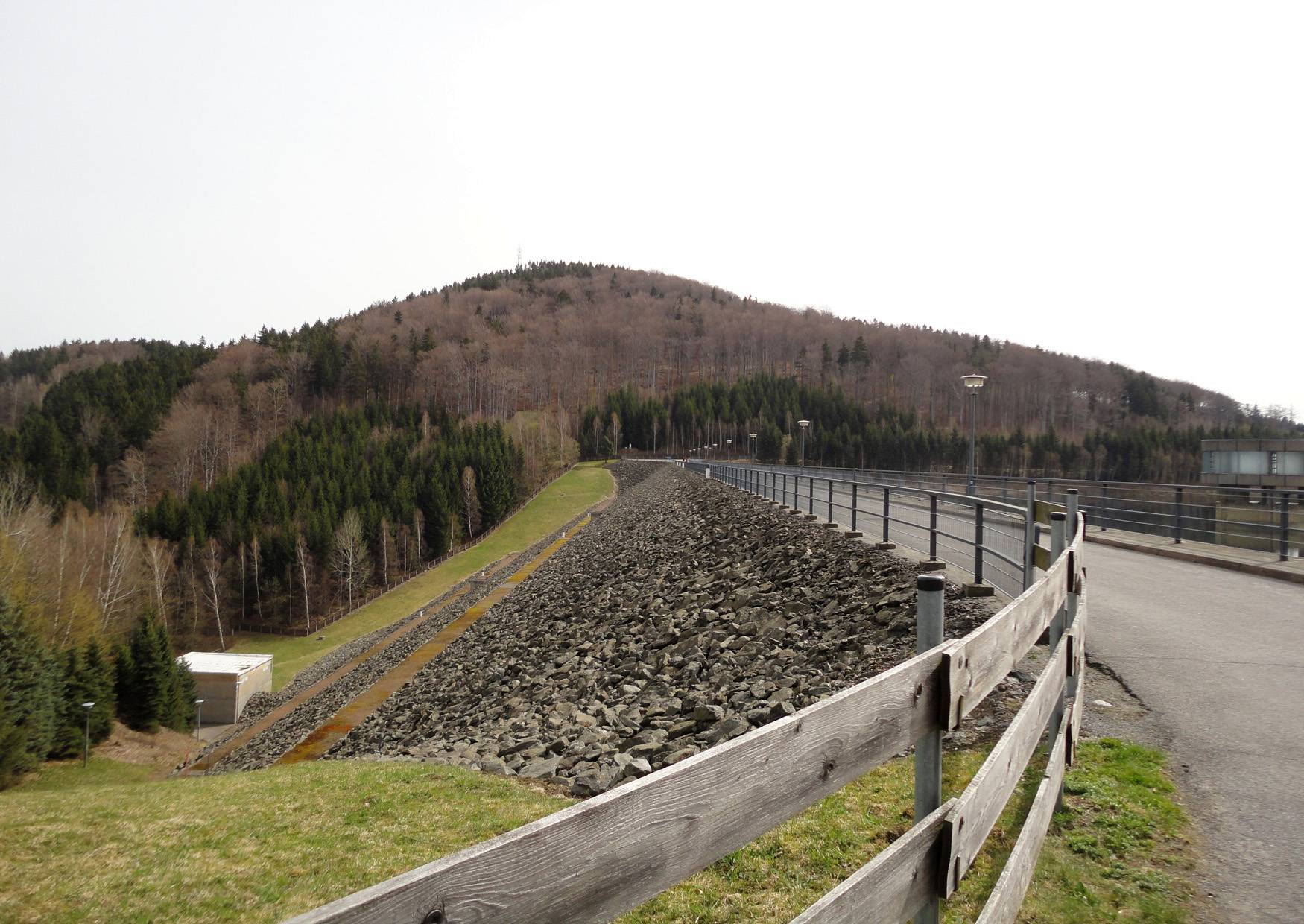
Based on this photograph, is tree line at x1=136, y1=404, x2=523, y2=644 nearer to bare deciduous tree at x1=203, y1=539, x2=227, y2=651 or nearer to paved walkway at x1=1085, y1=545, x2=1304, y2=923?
bare deciduous tree at x1=203, y1=539, x2=227, y2=651

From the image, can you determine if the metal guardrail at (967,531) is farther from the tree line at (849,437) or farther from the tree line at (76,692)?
the tree line at (849,437)

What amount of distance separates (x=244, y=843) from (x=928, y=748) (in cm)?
806

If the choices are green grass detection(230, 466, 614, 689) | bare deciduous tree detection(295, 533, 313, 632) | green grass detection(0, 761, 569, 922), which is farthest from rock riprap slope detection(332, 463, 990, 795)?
bare deciduous tree detection(295, 533, 313, 632)

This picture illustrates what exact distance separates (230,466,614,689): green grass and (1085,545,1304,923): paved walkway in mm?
44026

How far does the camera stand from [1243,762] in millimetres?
4949

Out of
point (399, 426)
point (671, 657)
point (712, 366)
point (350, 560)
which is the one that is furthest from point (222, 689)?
point (712, 366)

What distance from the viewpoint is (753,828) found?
4.97 feet

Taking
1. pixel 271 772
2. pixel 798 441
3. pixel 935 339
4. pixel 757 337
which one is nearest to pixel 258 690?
pixel 271 772

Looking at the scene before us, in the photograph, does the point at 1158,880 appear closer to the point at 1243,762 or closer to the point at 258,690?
the point at 1243,762

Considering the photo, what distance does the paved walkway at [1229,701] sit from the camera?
373cm

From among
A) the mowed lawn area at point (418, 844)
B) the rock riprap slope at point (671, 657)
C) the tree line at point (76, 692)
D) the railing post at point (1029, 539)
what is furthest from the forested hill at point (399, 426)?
the railing post at point (1029, 539)

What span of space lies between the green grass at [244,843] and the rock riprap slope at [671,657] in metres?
1.03

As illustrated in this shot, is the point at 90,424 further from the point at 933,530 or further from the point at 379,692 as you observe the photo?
the point at 933,530

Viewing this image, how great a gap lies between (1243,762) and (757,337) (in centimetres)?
17549
